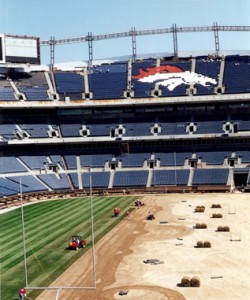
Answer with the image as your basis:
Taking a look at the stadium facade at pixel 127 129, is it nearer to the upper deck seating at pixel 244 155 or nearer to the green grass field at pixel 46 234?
the upper deck seating at pixel 244 155

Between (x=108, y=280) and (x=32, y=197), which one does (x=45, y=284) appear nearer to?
(x=108, y=280)

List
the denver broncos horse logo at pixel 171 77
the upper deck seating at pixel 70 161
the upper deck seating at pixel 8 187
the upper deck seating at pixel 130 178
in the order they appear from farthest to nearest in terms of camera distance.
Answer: the denver broncos horse logo at pixel 171 77 → the upper deck seating at pixel 70 161 → the upper deck seating at pixel 130 178 → the upper deck seating at pixel 8 187

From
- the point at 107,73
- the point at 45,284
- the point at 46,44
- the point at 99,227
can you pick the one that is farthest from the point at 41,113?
the point at 45,284

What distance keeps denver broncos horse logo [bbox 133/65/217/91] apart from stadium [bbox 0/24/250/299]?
26 cm

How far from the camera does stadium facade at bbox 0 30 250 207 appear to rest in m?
97.4

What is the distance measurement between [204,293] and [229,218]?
102 feet

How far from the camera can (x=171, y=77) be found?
376ft

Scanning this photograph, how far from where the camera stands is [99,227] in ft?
189

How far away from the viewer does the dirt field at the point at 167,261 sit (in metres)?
33.1

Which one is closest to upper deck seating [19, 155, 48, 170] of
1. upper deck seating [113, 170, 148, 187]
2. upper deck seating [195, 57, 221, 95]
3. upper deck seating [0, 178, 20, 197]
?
upper deck seating [0, 178, 20, 197]

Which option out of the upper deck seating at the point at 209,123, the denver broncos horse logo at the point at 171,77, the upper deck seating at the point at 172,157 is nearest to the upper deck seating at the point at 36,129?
the upper deck seating at the point at 172,157

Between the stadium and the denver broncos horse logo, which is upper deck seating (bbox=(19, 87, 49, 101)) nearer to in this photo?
the stadium

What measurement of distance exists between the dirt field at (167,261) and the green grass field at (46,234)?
5.96 feet

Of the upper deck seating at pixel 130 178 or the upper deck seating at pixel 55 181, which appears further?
the upper deck seating at pixel 130 178
